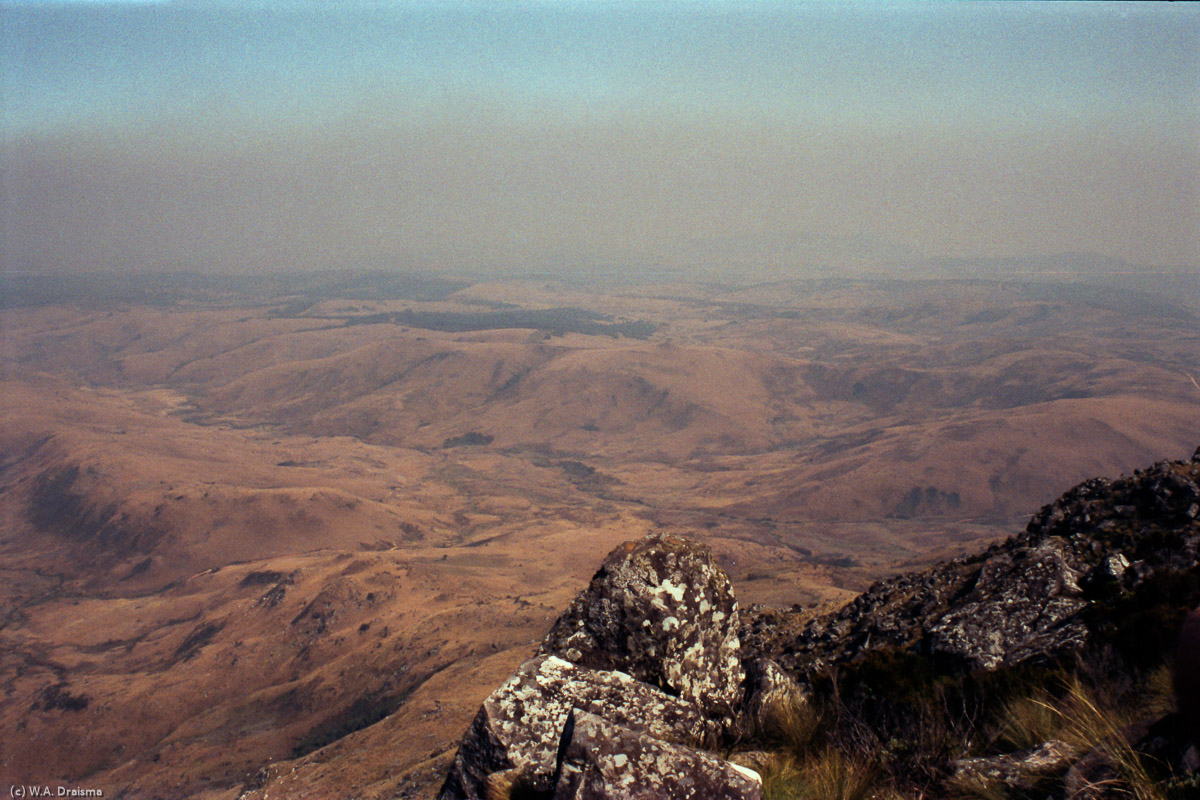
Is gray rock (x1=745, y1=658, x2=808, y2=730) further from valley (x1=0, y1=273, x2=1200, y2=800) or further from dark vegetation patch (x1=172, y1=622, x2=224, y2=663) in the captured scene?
dark vegetation patch (x1=172, y1=622, x2=224, y2=663)

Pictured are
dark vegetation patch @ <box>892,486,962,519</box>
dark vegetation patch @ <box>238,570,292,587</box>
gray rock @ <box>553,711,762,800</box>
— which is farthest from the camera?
dark vegetation patch @ <box>892,486,962,519</box>

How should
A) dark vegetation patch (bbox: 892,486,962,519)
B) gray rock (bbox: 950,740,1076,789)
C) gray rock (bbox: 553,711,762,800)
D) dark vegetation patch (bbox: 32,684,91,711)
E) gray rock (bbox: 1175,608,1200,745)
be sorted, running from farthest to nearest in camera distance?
dark vegetation patch (bbox: 892,486,962,519)
dark vegetation patch (bbox: 32,684,91,711)
gray rock (bbox: 950,740,1076,789)
gray rock (bbox: 553,711,762,800)
gray rock (bbox: 1175,608,1200,745)

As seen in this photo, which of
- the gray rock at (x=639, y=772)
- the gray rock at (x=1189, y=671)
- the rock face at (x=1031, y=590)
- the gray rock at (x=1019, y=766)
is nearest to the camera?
the gray rock at (x=1189, y=671)

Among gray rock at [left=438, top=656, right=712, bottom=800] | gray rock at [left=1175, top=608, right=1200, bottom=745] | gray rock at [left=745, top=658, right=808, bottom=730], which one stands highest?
gray rock at [left=1175, top=608, right=1200, bottom=745]

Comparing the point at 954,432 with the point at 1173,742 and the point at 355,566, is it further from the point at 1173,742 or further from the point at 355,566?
the point at 1173,742

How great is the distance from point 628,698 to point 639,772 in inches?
55.3

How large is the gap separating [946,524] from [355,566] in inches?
2079

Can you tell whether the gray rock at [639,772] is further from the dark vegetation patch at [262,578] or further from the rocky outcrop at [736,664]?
the dark vegetation patch at [262,578]

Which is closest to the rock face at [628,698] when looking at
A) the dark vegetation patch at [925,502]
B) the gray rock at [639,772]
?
the gray rock at [639,772]

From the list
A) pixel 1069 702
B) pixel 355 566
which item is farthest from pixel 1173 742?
pixel 355 566

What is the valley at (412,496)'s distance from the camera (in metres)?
31.0

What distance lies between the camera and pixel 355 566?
154ft

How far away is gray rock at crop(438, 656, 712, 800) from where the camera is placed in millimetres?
4859

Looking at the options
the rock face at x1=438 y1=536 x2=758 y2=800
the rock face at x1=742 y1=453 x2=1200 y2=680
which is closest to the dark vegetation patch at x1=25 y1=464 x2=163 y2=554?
the rock face at x1=742 y1=453 x2=1200 y2=680
